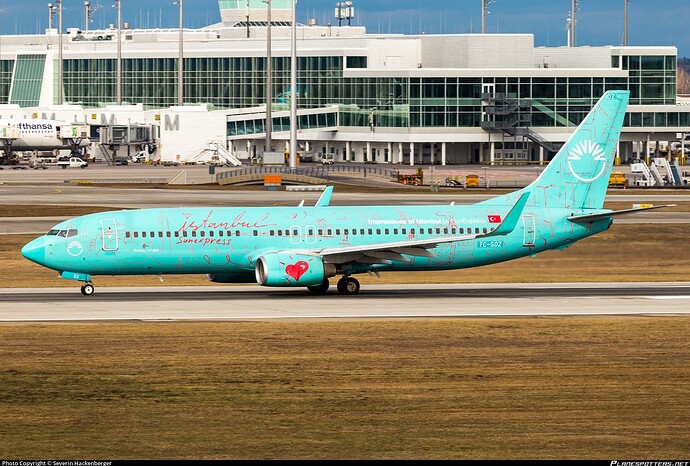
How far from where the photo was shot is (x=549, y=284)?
5909 centimetres

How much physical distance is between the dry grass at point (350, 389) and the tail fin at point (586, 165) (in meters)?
12.2

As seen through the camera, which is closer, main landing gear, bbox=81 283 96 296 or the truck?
main landing gear, bbox=81 283 96 296

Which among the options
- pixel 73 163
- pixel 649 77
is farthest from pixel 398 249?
pixel 649 77

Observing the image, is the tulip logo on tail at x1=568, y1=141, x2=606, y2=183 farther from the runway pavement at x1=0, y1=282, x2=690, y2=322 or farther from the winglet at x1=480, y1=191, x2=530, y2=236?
the winglet at x1=480, y1=191, x2=530, y2=236

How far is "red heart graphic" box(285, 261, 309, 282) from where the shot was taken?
170 ft

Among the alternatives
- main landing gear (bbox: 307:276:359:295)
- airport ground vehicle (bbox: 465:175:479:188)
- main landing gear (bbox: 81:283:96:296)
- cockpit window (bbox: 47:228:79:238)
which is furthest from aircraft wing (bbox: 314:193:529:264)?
airport ground vehicle (bbox: 465:175:479:188)

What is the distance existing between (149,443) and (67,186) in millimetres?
111490

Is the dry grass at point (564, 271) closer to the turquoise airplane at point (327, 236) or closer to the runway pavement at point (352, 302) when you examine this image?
the runway pavement at point (352, 302)

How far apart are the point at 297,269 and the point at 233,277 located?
379cm

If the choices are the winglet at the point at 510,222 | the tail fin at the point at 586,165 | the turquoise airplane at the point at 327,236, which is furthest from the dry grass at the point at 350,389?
the tail fin at the point at 586,165

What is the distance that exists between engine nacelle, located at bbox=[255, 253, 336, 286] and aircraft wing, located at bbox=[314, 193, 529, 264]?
81 centimetres

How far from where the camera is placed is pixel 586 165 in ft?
189

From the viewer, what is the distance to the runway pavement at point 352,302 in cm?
4747

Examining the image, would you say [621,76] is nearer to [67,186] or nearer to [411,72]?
[411,72]
